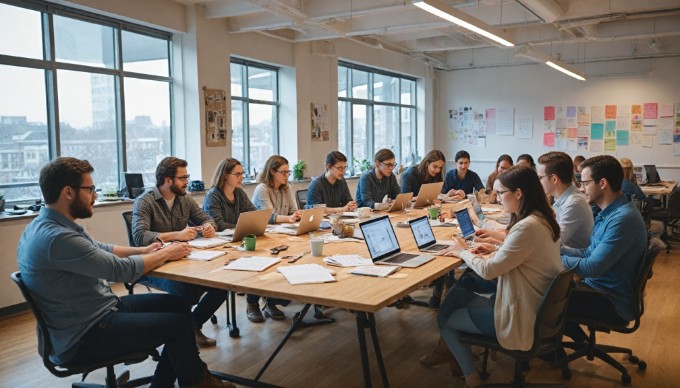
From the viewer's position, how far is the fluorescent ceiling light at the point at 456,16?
417 cm

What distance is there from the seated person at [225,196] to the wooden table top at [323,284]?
83cm

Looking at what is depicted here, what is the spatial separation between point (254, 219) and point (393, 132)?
24.3 ft

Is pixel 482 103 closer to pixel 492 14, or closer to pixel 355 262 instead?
pixel 492 14

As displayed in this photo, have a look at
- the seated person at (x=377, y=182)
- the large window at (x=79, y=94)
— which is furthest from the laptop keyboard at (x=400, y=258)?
the large window at (x=79, y=94)

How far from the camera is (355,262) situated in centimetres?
308

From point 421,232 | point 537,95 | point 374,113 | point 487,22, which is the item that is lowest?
point 421,232

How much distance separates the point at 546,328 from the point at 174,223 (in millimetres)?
2430

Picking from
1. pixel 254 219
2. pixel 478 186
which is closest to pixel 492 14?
pixel 478 186

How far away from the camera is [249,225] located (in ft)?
12.3

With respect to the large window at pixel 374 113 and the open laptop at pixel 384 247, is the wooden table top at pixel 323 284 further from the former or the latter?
the large window at pixel 374 113

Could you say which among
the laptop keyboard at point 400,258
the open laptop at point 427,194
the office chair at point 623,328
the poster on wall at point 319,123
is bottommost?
the office chair at point 623,328

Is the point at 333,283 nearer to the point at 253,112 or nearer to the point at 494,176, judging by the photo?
the point at 494,176

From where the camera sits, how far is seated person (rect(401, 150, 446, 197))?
5.96 metres

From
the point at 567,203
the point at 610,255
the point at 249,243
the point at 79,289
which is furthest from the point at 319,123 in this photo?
the point at 79,289
